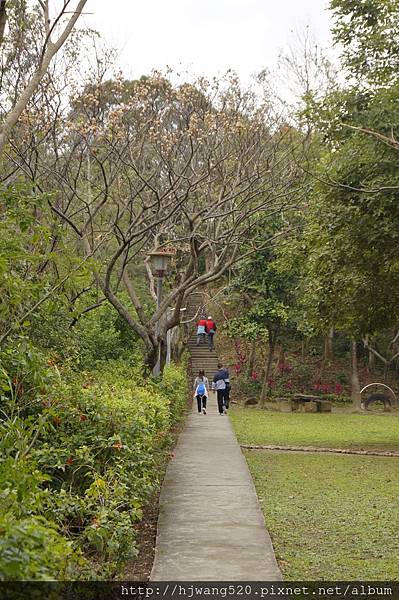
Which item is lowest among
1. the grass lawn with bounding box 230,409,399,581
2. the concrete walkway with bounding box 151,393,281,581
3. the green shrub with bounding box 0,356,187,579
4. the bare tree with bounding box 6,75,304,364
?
the grass lawn with bounding box 230,409,399,581

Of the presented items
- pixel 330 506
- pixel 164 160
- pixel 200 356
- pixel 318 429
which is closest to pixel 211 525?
pixel 330 506

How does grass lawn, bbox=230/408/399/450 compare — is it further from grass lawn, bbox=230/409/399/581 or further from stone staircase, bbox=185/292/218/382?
stone staircase, bbox=185/292/218/382

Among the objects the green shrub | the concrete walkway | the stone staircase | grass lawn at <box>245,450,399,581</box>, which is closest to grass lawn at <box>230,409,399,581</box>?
grass lawn at <box>245,450,399,581</box>

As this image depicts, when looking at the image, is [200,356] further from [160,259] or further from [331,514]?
[331,514]

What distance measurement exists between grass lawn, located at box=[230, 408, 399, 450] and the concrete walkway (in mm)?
5054

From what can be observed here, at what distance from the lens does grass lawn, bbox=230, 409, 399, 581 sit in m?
7.08

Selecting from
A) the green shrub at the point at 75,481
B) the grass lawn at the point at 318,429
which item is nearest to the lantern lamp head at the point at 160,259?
the grass lawn at the point at 318,429

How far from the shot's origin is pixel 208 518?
855 centimetres

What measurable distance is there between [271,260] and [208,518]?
22.2 meters

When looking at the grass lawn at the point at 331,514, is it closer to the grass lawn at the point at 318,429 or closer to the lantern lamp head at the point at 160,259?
the grass lawn at the point at 318,429

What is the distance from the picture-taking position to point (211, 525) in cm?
818

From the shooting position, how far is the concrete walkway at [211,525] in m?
6.42

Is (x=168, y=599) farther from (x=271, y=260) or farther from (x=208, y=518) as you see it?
(x=271, y=260)

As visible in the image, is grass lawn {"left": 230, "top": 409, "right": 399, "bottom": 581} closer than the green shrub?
No
